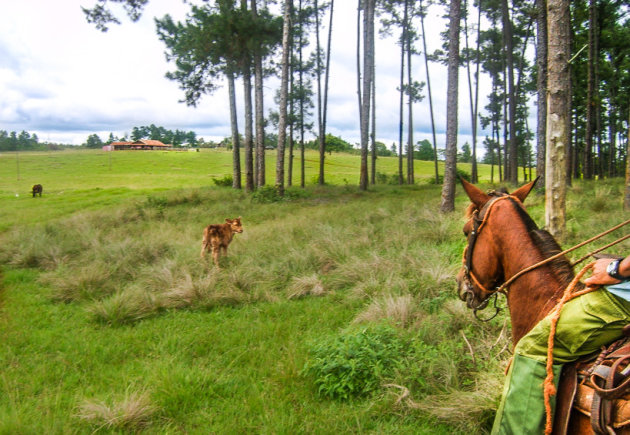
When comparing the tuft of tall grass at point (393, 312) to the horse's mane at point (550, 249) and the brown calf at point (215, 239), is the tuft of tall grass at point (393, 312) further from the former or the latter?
the brown calf at point (215, 239)

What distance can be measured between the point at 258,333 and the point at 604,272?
4409 millimetres

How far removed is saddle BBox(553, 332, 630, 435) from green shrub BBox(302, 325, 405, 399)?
2181 millimetres

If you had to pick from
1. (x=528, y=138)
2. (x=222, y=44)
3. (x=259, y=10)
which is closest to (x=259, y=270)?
(x=222, y=44)

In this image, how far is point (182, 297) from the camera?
6695 mm

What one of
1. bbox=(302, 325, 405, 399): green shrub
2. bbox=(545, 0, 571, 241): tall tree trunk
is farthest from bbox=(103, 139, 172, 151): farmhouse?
bbox=(302, 325, 405, 399): green shrub

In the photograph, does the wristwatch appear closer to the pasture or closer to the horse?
the horse

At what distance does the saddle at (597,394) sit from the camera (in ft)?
5.71

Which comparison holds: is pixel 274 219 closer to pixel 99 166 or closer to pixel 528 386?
pixel 528 386

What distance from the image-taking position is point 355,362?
4156 millimetres

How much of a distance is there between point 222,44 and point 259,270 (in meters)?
16.1

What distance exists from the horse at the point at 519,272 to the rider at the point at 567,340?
4.4 inches

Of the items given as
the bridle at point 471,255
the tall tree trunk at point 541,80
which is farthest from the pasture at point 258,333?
the tall tree trunk at point 541,80

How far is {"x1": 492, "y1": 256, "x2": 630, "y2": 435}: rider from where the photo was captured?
1.86 m

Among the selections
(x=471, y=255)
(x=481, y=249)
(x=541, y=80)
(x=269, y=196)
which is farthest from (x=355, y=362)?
(x=269, y=196)
